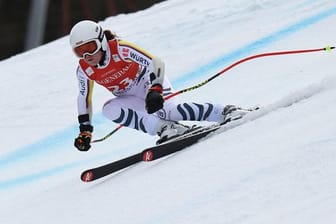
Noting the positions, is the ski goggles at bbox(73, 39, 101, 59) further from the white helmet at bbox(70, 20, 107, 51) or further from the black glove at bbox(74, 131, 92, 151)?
the black glove at bbox(74, 131, 92, 151)

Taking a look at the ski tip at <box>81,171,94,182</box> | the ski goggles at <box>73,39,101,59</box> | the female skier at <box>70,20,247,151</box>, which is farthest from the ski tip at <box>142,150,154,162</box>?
the ski goggles at <box>73,39,101,59</box>

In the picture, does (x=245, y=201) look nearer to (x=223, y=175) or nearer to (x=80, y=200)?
(x=223, y=175)

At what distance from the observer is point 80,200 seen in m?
4.28

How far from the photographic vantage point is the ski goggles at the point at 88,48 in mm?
4492

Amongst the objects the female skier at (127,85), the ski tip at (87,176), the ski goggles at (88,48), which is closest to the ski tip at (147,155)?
the female skier at (127,85)

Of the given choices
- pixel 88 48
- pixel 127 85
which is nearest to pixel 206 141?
pixel 127 85

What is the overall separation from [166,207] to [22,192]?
7.24ft

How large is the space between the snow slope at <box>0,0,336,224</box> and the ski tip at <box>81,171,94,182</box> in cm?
4

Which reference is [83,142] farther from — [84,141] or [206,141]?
[206,141]

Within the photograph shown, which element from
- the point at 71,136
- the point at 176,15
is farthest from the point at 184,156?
the point at 176,15

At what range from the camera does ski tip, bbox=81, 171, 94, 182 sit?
4688mm

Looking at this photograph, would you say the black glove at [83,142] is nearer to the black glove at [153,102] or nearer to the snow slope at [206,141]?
the snow slope at [206,141]

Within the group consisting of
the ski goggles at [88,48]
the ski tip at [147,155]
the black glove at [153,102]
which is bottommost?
the ski tip at [147,155]

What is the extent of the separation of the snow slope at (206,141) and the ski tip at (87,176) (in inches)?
1.8
